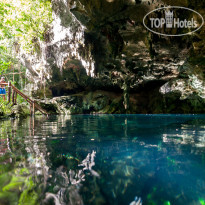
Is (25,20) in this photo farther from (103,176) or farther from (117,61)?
(103,176)

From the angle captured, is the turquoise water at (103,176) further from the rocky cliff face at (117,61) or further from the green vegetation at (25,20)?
the green vegetation at (25,20)

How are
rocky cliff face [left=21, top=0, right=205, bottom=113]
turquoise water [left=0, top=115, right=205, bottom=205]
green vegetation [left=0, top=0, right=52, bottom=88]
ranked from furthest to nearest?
green vegetation [left=0, top=0, right=52, bottom=88], rocky cliff face [left=21, top=0, right=205, bottom=113], turquoise water [left=0, top=115, right=205, bottom=205]

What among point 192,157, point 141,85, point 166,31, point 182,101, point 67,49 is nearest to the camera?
point 192,157

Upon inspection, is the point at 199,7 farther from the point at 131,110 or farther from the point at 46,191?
the point at 131,110

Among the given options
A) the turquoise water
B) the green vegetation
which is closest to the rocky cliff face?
the green vegetation

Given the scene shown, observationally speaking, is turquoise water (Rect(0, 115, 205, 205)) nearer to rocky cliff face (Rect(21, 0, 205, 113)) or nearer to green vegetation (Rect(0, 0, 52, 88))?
rocky cliff face (Rect(21, 0, 205, 113))

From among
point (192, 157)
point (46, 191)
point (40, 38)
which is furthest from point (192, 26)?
point (40, 38)

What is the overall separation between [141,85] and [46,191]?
16924mm

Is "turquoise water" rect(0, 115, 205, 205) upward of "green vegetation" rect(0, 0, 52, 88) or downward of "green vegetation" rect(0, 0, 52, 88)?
downward

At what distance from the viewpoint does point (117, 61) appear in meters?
13.3

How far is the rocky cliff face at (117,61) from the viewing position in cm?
792

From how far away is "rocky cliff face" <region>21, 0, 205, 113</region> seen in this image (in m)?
7.92

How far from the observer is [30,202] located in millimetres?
1150

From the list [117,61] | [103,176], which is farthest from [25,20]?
[103,176]
